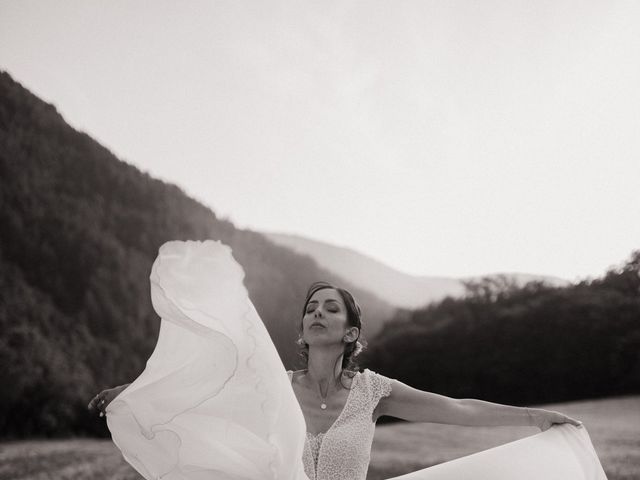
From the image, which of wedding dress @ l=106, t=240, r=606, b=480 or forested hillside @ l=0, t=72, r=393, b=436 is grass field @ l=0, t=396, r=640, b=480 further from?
wedding dress @ l=106, t=240, r=606, b=480

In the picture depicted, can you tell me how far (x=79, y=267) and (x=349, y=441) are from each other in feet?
8.25

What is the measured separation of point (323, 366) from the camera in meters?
1.73

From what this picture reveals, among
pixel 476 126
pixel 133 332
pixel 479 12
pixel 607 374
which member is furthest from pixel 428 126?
pixel 133 332

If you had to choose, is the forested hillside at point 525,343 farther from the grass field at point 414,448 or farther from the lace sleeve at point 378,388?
the lace sleeve at point 378,388

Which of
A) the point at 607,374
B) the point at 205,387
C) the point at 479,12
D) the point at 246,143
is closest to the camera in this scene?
the point at 205,387

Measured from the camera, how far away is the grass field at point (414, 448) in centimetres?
321

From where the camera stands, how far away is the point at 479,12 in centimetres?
379

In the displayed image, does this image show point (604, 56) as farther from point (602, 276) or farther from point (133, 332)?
point (133, 332)

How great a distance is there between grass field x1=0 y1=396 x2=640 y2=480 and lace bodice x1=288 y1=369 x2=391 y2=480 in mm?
1946

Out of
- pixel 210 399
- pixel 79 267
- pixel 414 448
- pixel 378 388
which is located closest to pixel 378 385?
pixel 378 388

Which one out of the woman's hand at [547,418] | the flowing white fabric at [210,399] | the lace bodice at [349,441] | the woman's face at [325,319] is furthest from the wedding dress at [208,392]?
the woman's hand at [547,418]

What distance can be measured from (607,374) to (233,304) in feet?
9.66

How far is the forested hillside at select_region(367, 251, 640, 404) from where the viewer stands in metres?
3.50

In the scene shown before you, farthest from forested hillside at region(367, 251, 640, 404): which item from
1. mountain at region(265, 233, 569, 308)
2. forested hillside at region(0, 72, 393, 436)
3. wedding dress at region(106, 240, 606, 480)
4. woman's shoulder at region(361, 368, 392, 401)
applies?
wedding dress at region(106, 240, 606, 480)
